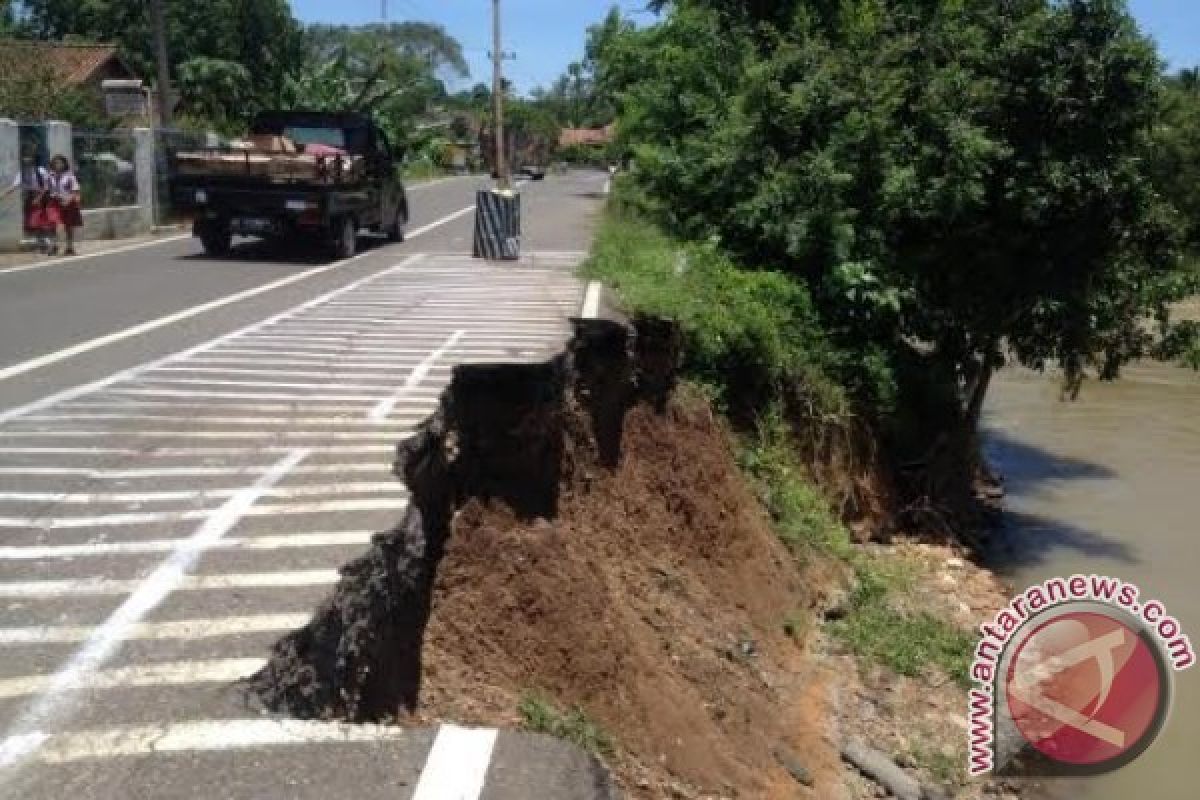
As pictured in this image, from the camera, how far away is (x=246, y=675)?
3887 mm

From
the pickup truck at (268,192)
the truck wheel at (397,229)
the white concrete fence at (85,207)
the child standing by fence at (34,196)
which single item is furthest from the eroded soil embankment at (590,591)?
the white concrete fence at (85,207)

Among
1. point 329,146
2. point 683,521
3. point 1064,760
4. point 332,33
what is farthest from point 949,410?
point 332,33

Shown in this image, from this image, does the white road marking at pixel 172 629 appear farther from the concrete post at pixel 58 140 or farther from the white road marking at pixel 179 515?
the concrete post at pixel 58 140

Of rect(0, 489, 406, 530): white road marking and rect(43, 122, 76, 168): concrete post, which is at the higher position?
rect(43, 122, 76, 168): concrete post

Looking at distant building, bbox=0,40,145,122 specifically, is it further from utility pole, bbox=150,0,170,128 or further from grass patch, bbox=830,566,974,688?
grass patch, bbox=830,566,974,688

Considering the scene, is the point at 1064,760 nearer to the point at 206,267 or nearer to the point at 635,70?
the point at 206,267

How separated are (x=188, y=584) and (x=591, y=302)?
7.79m

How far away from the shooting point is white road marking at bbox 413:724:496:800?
11.1ft

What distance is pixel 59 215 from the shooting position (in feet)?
61.0

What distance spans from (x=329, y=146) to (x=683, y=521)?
1220 centimetres

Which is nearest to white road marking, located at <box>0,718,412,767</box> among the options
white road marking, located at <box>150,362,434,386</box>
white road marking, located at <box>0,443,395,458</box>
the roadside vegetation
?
white road marking, located at <box>0,443,395,458</box>

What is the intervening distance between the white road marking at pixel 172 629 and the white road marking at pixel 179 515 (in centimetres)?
115

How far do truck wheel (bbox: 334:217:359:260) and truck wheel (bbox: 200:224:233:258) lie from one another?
1.57m

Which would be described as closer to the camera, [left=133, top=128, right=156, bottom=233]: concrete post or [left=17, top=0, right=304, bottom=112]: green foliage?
[left=133, top=128, right=156, bottom=233]: concrete post
